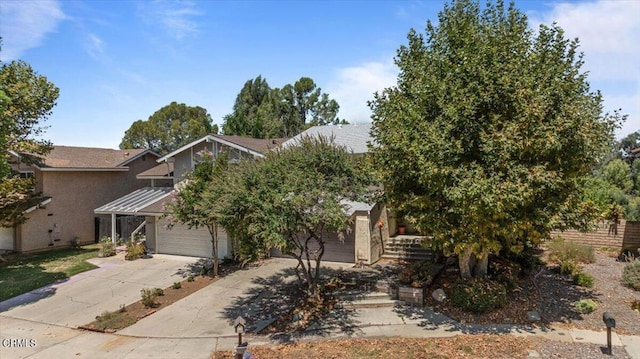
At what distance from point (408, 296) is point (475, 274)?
256 cm

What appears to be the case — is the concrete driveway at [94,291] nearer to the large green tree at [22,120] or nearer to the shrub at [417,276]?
the large green tree at [22,120]

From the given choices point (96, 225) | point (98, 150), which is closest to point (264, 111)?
point (98, 150)

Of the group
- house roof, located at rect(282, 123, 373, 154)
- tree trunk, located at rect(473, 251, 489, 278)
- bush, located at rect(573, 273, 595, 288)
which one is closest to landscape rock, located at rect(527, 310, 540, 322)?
tree trunk, located at rect(473, 251, 489, 278)

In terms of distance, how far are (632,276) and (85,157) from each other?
31.6 metres

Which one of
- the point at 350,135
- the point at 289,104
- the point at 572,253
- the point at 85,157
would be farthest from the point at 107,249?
the point at 289,104

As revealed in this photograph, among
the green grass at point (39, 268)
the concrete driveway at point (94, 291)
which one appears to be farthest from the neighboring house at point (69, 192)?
the concrete driveway at point (94, 291)

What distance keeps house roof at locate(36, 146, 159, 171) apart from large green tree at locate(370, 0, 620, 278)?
22250mm

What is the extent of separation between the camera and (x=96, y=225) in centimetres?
2612

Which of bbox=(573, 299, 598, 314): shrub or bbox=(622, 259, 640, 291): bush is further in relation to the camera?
bbox=(622, 259, 640, 291): bush

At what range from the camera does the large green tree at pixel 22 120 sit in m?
20.4

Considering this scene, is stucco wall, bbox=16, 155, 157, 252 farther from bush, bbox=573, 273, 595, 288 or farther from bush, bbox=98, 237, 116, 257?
bush, bbox=573, 273, 595, 288

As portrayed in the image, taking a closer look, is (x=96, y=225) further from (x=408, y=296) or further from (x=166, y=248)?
(x=408, y=296)

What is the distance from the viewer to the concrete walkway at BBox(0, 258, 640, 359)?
10141 millimetres

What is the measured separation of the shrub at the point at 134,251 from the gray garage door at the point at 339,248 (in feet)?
32.4
